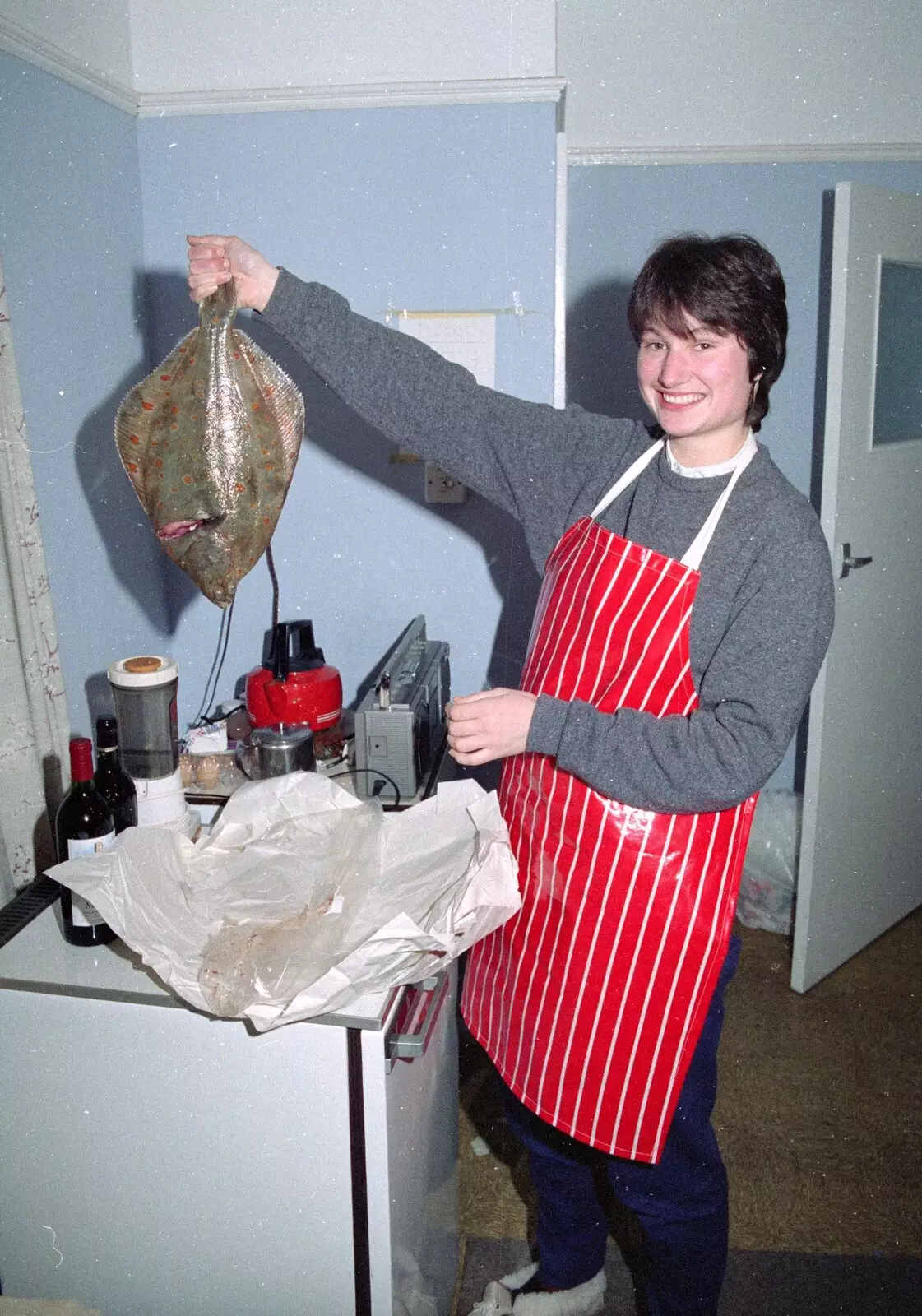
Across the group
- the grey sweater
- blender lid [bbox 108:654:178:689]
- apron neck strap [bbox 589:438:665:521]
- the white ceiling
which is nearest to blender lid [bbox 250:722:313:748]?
blender lid [bbox 108:654:178:689]

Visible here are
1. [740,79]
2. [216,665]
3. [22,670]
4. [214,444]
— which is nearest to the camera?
[214,444]

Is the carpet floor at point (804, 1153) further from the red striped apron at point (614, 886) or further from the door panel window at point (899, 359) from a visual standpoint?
the door panel window at point (899, 359)

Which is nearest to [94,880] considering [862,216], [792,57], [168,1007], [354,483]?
[168,1007]

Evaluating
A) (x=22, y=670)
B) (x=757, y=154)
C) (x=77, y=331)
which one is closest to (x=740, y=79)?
(x=757, y=154)

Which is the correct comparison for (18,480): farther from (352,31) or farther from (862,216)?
(862,216)

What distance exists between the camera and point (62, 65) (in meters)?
1.71

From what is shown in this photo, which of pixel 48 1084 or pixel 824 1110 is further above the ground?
pixel 48 1084

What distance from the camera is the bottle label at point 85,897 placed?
139 cm

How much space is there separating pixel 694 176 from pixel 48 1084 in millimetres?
2708

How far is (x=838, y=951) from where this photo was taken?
270 centimetres

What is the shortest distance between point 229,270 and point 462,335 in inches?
33.3

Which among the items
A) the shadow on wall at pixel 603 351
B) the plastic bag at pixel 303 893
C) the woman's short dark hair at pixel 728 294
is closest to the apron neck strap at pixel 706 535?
the woman's short dark hair at pixel 728 294

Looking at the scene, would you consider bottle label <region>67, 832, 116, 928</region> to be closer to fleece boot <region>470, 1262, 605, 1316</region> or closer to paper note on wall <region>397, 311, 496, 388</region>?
fleece boot <region>470, 1262, 605, 1316</region>

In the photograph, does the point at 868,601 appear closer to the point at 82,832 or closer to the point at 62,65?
the point at 82,832
